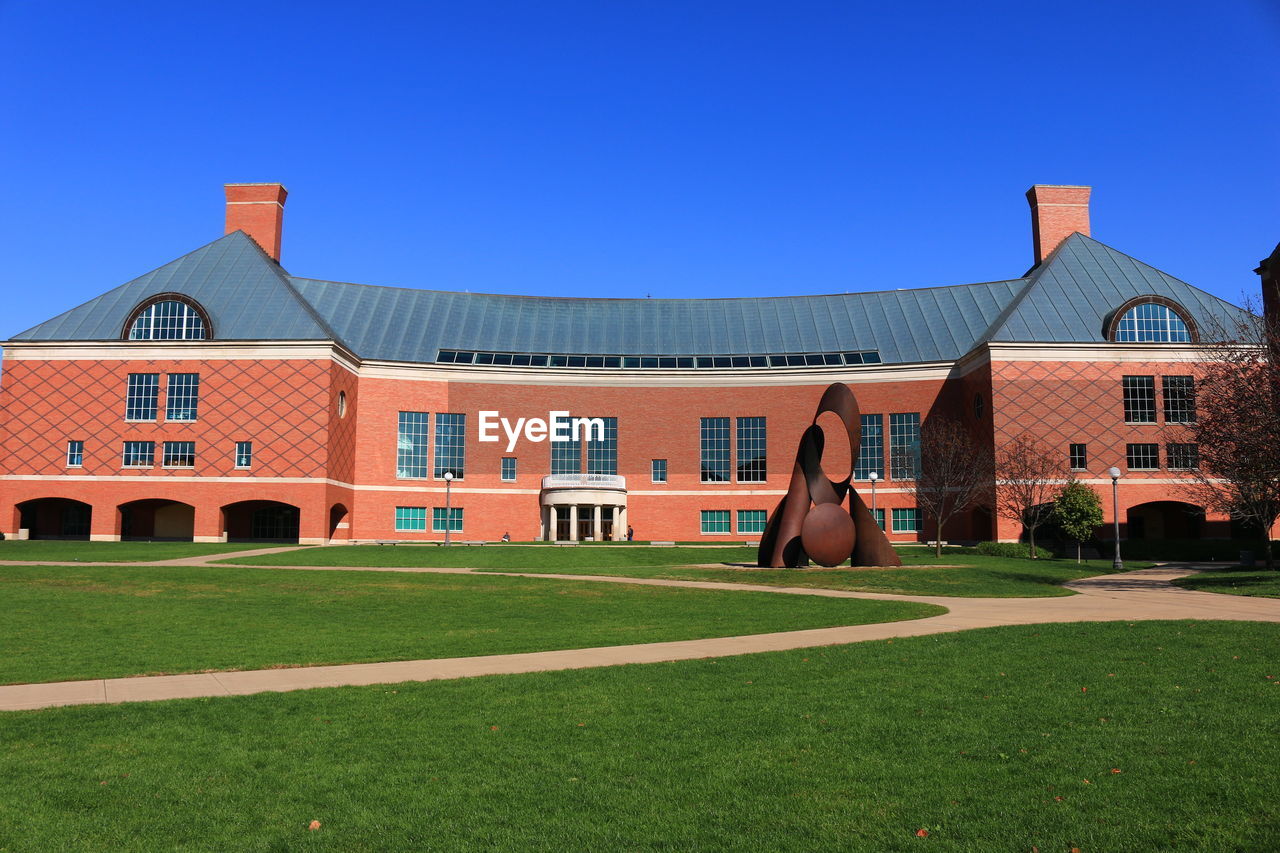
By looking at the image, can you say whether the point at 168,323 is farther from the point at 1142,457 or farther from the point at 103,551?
the point at 1142,457

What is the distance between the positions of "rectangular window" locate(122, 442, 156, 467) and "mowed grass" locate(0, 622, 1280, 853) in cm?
4728

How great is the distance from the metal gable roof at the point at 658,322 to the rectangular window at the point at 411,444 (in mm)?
4072

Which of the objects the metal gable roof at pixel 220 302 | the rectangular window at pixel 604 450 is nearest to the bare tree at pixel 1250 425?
the rectangular window at pixel 604 450

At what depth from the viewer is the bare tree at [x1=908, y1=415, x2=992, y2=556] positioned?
47.1 metres

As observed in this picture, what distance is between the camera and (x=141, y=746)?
25.7 ft

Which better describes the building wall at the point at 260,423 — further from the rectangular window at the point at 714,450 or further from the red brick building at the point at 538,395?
the rectangular window at the point at 714,450

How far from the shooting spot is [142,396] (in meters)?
51.9

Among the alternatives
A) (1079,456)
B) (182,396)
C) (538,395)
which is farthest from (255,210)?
(1079,456)

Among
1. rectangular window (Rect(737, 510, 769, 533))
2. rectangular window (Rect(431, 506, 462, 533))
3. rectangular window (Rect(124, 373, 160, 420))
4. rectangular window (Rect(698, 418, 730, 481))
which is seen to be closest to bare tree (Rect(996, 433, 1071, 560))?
rectangular window (Rect(737, 510, 769, 533))

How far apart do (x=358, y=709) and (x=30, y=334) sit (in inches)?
2087

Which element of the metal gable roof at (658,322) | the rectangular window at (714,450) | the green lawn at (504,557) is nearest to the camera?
the green lawn at (504,557)

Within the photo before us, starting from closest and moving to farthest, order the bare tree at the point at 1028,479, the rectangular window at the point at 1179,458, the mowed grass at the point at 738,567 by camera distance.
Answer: the mowed grass at the point at 738,567, the bare tree at the point at 1028,479, the rectangular window at the point at 1179,458

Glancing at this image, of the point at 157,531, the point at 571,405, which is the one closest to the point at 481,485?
the point at 571,405

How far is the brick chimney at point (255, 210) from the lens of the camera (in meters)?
60.7
